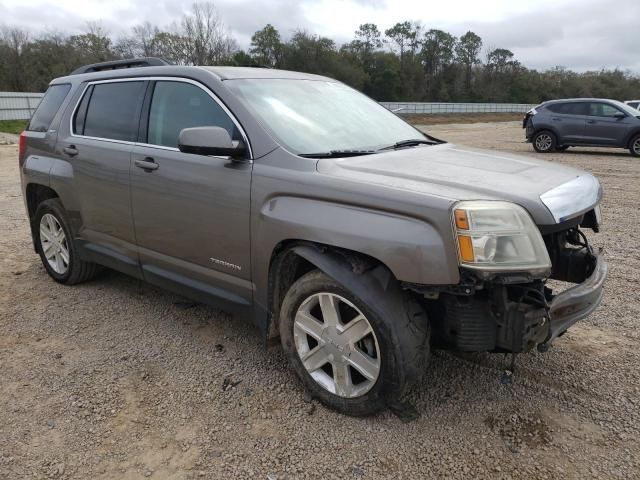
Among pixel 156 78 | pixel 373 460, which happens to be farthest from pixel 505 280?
pixel 156 78

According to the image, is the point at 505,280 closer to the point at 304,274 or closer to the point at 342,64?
the point at 304,274

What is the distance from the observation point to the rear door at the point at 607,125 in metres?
14.5

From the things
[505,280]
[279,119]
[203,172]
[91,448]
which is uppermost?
[279,119]

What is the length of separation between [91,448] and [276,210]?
1488 mm

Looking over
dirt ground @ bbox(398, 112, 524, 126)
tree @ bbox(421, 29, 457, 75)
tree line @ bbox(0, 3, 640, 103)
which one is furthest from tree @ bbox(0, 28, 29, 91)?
tree @ bbox(421, 29, 457, 75)

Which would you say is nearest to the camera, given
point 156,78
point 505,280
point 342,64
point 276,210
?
point 505,280

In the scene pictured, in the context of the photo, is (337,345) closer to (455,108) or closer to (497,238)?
(497,238)

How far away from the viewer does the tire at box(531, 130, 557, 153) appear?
1546cm

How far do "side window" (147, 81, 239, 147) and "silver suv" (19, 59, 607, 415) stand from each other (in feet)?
0.04

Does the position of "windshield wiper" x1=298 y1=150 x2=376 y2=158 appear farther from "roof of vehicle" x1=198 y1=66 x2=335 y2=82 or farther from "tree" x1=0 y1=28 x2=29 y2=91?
"tree" x1=0 y1=28 x2=29 y2=91

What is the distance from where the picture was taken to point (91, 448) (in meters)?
2.53

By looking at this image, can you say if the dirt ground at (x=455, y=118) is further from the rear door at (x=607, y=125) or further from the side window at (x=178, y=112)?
the side window at (x=178, y=112)

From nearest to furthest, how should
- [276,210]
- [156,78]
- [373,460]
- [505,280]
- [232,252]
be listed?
[505,280]
[373,460]
[276,210]
[232,252]
[156,78]

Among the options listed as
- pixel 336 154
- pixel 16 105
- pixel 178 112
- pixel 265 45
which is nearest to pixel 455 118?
pixel 265 45
